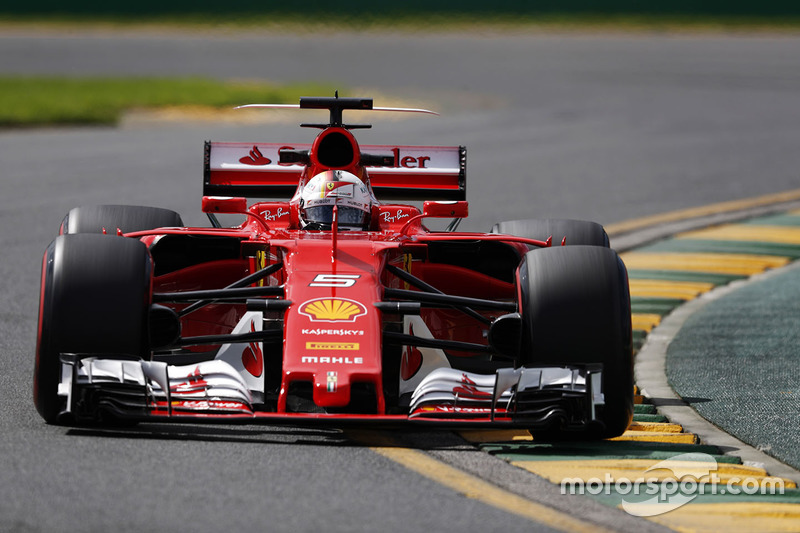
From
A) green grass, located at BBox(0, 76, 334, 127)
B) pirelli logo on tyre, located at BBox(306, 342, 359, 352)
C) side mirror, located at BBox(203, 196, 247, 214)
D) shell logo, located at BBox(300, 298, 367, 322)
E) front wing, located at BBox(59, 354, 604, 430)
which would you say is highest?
green grass, located at BBox(0, 76, 334, 127)

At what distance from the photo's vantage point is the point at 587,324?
244 inches

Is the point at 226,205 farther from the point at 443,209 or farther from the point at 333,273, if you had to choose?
the point at 333,273

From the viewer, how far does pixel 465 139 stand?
2006cm

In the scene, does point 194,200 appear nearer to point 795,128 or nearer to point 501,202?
point 501,202

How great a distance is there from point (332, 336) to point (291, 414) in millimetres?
452

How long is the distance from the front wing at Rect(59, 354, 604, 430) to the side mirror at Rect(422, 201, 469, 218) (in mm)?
1833

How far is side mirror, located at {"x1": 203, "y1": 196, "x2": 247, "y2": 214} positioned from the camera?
767 cm

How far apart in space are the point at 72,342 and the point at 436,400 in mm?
1576

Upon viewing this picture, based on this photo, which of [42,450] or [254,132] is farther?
[254,132]

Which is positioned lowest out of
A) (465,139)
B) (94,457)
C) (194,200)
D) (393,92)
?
(94,457)

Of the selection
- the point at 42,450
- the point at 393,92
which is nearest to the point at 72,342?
the point at 42,450

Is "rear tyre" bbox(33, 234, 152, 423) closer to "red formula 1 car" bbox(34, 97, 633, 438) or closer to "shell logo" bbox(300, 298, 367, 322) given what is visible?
"red formula 1 car" bbox(34, 97, 633, 438)

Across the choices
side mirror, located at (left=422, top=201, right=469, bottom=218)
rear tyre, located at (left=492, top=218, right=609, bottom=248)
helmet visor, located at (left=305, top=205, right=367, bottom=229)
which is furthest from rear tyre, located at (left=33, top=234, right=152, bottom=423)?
rear tyre, located at (left=492, top=218, right=609, bottom=248)

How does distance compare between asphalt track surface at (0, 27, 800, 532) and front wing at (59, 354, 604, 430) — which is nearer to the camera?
asphalt track surface at (0, 27, 800, 532)
